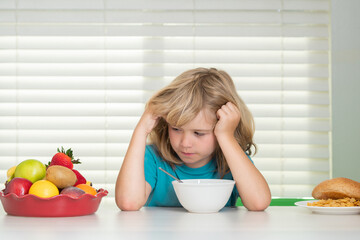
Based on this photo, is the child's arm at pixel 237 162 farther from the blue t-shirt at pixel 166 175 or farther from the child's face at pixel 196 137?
the blue t-shirt at pixel 166 175

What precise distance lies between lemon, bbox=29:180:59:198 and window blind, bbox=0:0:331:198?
5.31ft

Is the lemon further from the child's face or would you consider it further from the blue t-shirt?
the blue t-shirt

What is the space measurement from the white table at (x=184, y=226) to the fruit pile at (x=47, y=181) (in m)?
0.06

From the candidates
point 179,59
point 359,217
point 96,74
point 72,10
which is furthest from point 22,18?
point 359,217

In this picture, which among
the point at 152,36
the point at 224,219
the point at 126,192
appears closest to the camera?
the point at 224,219

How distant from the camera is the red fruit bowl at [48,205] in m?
1.03

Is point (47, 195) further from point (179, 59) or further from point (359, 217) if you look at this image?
point (179, 59)

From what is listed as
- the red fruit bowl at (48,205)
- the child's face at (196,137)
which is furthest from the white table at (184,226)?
the child's face at (196,137)

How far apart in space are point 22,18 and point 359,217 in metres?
Result: 2.21

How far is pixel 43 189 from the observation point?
103 cm

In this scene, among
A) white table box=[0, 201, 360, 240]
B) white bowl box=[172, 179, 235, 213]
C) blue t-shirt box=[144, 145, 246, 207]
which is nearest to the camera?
white table box=[0, 201, 360, 240]

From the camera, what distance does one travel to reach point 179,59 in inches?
105

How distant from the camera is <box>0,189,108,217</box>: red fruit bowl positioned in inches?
40.5

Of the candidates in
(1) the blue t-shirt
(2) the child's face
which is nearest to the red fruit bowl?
(2) the child's face
